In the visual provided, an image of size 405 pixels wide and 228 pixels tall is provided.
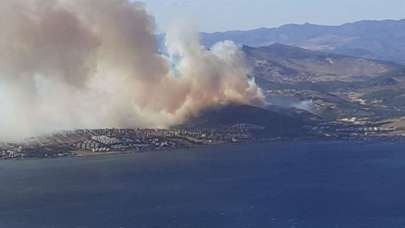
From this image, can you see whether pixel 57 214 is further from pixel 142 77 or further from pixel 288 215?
pixel 142 77

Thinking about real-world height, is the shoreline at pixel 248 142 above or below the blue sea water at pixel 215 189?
above

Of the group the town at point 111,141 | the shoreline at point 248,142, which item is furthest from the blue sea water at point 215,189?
the town at point 111,141

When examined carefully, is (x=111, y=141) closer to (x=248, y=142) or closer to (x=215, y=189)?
(x=248, y=142)

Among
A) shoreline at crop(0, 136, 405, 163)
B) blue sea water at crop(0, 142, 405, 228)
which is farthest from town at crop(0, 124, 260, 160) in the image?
blue sea water at crop(0, 142, 405, 228)

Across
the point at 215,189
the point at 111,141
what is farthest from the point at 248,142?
the point at 215,189

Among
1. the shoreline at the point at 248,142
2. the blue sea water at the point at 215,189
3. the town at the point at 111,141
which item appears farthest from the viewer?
the town at the point at 111,141

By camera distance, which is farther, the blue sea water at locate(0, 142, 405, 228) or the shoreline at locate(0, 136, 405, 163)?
the shoreline at locate(0, 136, 405, 163)

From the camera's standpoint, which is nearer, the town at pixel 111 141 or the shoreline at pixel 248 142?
the shoreline at pixel 248 142

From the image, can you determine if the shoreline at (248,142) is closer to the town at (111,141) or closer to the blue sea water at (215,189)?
the town at (111,141)

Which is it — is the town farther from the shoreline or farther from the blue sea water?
the blue sea water
